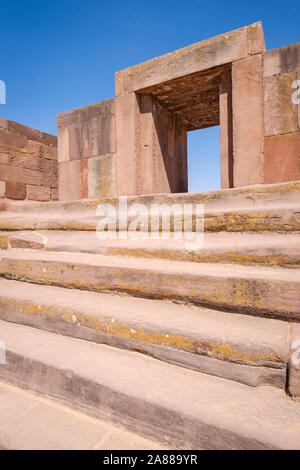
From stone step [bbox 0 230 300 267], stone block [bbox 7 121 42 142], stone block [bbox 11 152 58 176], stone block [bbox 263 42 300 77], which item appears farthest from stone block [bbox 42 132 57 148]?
stone block [bbox 263 42 300 77]

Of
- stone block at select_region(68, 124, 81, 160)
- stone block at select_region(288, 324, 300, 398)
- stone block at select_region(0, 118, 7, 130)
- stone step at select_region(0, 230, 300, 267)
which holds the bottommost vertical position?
stone block at select_region(288, 324, 300, 398)

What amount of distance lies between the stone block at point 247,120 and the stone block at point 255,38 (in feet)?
0.29

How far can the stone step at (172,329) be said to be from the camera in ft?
3.50

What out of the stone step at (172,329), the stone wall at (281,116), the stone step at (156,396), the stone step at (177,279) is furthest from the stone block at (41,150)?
the stone step at (156,396)

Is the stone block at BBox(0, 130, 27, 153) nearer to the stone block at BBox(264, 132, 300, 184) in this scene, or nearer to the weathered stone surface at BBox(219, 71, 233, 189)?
the weathered stone surface at BBox(219, 71, 233, 189)

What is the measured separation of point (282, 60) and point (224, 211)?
288 centimetres

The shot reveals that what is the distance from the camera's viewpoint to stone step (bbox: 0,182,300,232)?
4.87 feet

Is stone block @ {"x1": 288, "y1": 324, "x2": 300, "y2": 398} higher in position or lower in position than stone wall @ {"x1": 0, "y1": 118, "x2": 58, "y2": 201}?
lower

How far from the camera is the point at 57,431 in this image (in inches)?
41.9

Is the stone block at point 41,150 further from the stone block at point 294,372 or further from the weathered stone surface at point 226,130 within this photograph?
the stone block at point 294,372

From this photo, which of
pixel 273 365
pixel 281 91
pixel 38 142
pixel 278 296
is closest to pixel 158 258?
pixel 278 296

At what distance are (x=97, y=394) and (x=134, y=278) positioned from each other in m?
0.61

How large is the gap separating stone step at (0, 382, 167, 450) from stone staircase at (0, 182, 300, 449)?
0.13ft

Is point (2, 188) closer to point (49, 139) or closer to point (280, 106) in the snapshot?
point (49, 139)
